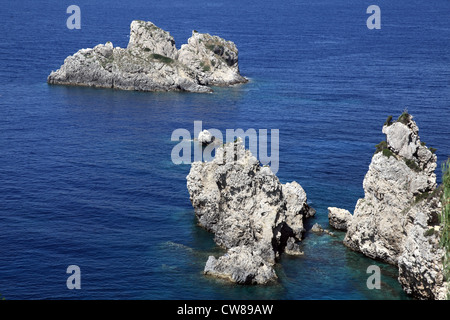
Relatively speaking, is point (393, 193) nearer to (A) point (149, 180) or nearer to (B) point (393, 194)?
(B) point (393, 194)

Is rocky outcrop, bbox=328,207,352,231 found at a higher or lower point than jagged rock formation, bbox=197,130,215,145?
lower

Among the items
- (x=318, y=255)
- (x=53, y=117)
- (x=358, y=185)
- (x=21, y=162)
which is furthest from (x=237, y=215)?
(x=53, y=117)

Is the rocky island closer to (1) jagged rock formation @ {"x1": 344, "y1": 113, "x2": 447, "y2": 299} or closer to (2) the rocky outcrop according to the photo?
(1) jagged rock formation @ {"x1": 344, "y1": 113, "x2": 447, "y2": 299}

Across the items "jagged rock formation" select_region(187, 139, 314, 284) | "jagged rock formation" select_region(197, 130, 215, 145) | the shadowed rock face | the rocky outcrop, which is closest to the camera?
the shadowed rock face

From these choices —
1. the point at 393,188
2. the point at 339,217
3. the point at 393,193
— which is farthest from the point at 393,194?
the point at 339,217

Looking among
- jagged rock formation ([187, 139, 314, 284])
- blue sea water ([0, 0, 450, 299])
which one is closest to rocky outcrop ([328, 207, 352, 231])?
blue sea water ([0, 0, 450, 299])

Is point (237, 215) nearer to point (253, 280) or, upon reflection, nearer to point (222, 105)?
point (253, 280)

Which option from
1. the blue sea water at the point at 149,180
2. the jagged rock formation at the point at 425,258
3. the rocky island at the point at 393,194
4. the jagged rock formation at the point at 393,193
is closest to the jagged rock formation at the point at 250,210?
the blue sea water at the point at 149,180

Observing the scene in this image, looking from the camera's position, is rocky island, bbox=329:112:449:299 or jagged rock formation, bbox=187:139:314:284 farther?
jagged rock formation, bbox=187:139:314:284
